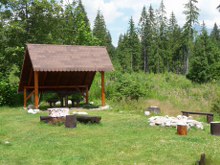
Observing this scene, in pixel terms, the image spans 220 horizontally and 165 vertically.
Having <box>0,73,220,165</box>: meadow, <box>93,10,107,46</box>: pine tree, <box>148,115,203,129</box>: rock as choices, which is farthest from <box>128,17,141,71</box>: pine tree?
<box>148,115,203,129</box>: rock

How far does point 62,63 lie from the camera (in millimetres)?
16438

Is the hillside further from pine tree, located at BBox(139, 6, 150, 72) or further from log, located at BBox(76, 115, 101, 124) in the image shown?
pine tree, located at BBox(139, 6, 150, 72)

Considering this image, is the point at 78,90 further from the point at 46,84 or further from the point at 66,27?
the point at 66,27

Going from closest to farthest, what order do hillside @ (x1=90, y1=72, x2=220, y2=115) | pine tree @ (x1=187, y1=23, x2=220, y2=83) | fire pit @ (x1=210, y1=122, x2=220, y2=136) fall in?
fire pit @ (x1=210, y1=122, x2=220, y2=136) < hillside @ (x1=90, y1=72, x2=220, y2=115) < pine tree @ (x1=187, y1=23, x2=220, y2=83)

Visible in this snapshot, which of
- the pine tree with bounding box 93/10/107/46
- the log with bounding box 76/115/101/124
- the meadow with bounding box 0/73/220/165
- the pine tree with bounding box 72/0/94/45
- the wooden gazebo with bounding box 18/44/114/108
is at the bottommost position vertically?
the meadow with bounding box 0/73/220/165

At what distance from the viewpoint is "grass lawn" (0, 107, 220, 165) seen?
6.96 meters

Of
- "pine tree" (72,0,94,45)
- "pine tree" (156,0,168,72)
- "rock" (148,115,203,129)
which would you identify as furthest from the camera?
"pine tree" (156,0,168,72)

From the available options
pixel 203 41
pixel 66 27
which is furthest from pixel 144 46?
pixel 66 27

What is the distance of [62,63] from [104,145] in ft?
29.1

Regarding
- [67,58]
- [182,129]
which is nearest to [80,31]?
[67,58]

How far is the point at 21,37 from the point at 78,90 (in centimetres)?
644

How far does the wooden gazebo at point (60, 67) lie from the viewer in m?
16.2

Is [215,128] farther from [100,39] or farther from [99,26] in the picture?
[99,26]

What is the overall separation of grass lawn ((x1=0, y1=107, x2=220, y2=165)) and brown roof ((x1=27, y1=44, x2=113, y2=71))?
473cm
